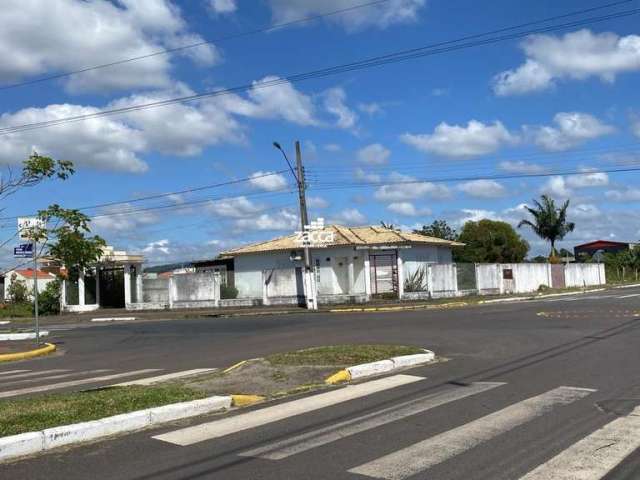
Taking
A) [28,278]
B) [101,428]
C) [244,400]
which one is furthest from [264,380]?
[28,278]

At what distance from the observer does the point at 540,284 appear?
152 feet

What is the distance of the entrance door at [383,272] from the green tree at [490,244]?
17.9 meters

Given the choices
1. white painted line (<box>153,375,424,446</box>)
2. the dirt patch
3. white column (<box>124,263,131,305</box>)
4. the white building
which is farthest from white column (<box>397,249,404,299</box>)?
white painted line (<box>153,375,424,446</box>)

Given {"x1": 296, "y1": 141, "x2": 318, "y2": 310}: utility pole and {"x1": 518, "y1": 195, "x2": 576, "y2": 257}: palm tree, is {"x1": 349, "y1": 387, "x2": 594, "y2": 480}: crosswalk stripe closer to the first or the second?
{"x1": 296, "y1": 141, "x2": 318, "y2": 310}: utility pole

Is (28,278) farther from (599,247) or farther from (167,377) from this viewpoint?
(599,247)

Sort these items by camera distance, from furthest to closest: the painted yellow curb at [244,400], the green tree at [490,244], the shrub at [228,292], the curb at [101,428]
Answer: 1. the green tree at [490,244]
2. the shrub at [228,292]
3. the painted yellow curb at [244,400]
4. the curb at [101,428]

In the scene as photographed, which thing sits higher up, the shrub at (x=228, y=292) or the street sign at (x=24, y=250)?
the street sign at (x=24, y=250)

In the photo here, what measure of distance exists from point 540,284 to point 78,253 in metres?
38.9

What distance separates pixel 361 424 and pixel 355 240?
31.6m

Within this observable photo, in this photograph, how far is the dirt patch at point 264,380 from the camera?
9.36 meters

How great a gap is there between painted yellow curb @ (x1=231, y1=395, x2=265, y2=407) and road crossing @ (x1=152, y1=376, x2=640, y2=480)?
1.57 ft

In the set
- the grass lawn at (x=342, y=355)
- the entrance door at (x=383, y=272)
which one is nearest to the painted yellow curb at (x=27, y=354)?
the grass lawn at (x=342, y=355)

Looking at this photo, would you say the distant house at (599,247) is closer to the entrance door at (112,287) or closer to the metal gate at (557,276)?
the metal gate at (557,276)

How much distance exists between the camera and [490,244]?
203ft
